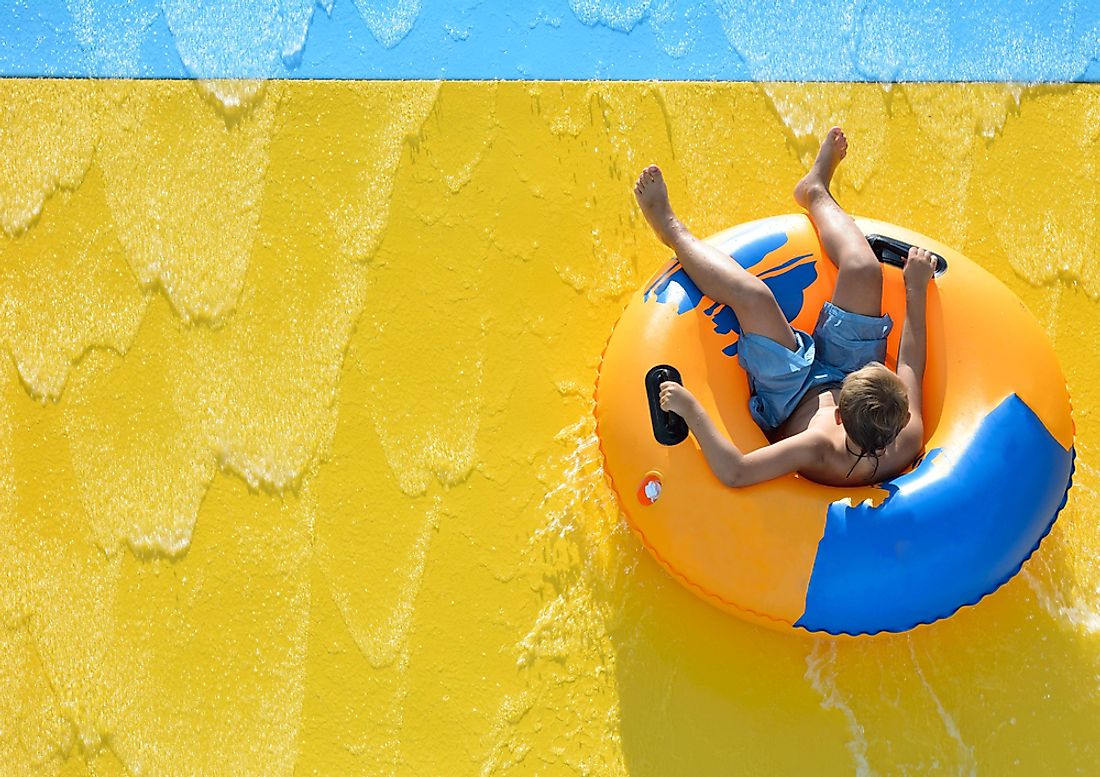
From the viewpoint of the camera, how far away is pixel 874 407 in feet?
6.21

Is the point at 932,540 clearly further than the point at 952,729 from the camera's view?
No


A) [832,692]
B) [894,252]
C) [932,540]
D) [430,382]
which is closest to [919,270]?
[894,252]

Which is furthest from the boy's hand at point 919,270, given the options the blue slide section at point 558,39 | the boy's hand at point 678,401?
the blue slide section at point 558,39

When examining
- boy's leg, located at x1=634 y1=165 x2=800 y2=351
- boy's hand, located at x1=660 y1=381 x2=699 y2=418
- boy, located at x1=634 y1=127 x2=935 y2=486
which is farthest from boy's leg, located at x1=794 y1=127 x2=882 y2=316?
boy's hand, located at x1=660 y1=381 x2=699 y2=418

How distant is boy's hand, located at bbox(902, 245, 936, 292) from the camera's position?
2.10m

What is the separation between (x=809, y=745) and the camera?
2119mm

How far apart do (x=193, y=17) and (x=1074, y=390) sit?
7.22ft

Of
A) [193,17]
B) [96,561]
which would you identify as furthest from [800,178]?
[96,561]

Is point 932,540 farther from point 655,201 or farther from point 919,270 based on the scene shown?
point 655,201

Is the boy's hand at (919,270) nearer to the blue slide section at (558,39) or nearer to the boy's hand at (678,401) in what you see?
the boy's hand at (678,401)

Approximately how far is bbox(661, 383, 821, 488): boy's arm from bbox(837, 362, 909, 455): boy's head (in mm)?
104

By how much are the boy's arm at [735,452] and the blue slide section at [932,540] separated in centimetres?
12

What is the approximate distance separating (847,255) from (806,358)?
22cm

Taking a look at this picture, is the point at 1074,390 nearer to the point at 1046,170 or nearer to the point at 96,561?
the point at 1046,170
